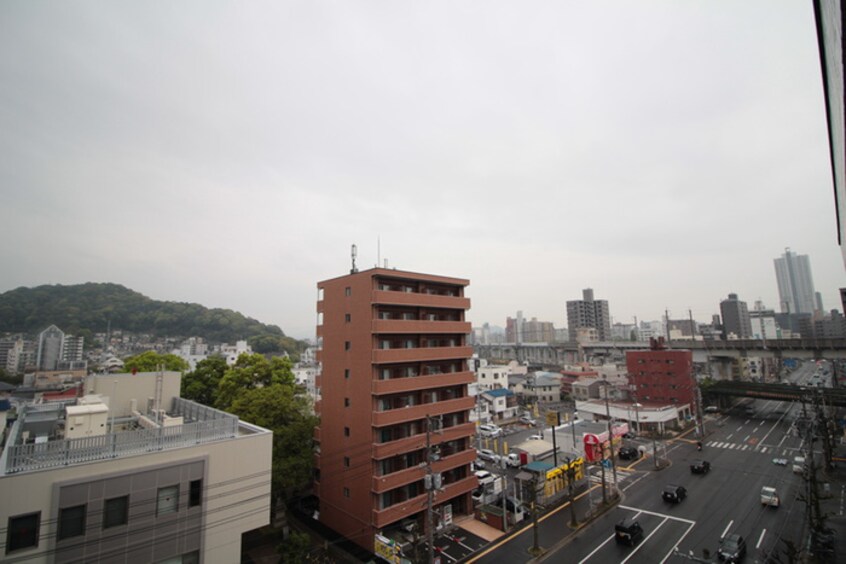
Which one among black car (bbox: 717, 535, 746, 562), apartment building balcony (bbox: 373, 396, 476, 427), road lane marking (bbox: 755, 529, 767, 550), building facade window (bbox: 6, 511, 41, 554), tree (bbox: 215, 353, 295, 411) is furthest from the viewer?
tree (bbox: 215, 353, 295, 411)

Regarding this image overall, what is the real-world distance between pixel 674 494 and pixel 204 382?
4222 cm

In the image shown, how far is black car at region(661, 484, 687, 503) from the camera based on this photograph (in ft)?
95.4

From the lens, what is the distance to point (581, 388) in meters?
71.4

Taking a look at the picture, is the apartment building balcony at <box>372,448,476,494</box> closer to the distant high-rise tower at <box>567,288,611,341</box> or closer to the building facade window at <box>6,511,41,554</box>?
the building facade window at <box>6,511,41,554</box>

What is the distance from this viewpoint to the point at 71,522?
12789mm

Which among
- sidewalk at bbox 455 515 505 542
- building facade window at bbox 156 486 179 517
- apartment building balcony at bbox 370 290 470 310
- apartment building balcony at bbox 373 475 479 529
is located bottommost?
sidewalk at bbox 455 515 505 542

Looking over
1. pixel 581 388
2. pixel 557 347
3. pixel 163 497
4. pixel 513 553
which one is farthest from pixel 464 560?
pixel 557 347

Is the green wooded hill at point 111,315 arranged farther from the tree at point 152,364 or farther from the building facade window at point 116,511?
the building facade window at point 116,511

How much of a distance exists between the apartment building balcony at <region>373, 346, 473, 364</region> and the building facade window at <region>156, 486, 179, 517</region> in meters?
12.5

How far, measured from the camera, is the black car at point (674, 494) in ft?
95.4

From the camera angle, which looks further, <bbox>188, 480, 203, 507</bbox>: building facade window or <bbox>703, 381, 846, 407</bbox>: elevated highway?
<bbox>703, 381, 846, 407</bbox>: elevated highway

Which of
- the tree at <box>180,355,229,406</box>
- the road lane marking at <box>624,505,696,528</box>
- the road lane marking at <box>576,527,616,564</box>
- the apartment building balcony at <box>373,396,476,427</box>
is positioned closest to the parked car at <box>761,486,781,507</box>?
the road lane marking at <box>624,505,696,528</box>

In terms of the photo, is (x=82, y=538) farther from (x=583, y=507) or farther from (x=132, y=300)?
(x=132, y=300)

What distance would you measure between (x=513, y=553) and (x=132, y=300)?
6797 inches
